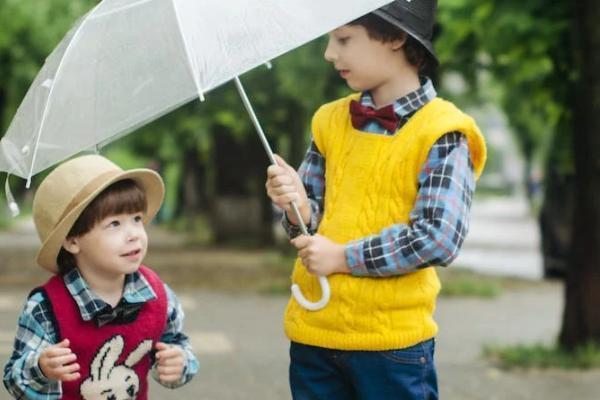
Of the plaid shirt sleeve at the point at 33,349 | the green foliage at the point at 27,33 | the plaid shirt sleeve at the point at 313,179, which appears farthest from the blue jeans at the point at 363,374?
the green foliage at the point at 27,33

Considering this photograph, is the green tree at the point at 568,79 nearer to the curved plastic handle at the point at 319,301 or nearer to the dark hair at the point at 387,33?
the dark hair at the point at 387,33

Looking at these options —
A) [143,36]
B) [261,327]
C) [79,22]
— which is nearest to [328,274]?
[143,36]

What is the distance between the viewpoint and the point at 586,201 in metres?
8.49

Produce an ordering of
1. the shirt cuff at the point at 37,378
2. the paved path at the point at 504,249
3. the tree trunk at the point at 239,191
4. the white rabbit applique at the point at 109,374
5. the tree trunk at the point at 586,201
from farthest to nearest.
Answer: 1. the tree trunk at the point at 239,191
2. the paved path at the point at 504,249
3. the tree trunk at the point at 586,201
4. the white rabbit applique at the point at 109,374
5. the shirt cuff at the point at 37,378

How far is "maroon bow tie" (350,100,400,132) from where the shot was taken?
3.71 m

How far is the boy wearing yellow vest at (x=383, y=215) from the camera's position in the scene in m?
3.60

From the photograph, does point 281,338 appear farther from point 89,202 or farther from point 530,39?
point 89,202

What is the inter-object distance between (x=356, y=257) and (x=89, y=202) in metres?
0.80

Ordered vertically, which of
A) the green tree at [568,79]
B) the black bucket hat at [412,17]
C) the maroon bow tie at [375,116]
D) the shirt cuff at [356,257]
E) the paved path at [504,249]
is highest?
the paved path at [504,249]

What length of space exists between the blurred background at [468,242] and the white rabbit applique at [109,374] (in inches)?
105

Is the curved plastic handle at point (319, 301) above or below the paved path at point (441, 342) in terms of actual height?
below

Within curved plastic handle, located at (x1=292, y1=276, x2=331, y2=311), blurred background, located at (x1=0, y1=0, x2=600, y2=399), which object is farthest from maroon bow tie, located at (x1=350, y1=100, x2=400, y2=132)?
blurred background, located at (x1=0, y1=0, x2=600, y2=399)

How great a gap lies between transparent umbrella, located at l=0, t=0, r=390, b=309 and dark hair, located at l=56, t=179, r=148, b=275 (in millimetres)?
160

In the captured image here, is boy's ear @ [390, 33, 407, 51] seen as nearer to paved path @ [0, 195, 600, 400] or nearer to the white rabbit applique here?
the white rabbit applique
